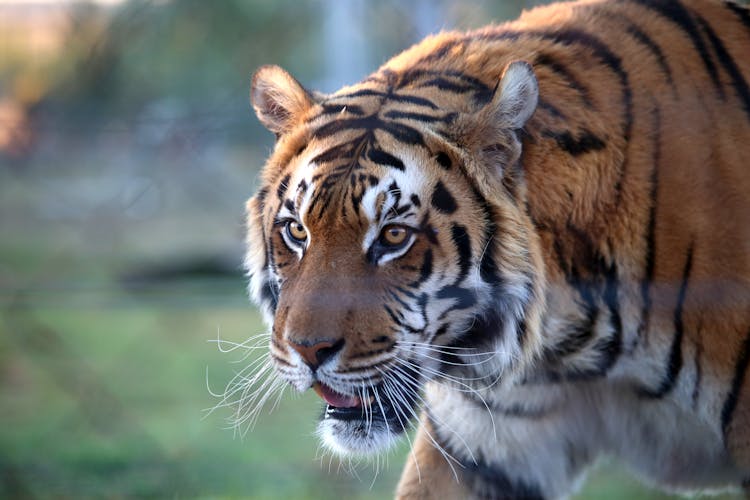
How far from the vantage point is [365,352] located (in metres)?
1.14

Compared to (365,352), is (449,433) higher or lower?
lower

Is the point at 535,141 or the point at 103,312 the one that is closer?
the point at 535,141

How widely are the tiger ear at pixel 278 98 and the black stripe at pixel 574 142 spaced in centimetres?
37

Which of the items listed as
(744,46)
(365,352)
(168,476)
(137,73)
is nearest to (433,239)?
(365,352)

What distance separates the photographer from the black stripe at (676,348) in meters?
1.18

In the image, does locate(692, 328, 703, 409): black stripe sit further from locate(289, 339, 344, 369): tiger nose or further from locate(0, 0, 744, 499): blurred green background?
locate(0, 0, 744, 499): blurred green background

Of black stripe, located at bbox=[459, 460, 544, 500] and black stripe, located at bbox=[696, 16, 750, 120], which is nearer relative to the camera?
black stripe, located at bbox=[696, 16, 750, 120]

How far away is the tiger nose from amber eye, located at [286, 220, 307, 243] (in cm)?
14

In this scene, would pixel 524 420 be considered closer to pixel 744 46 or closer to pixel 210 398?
pixel 744 46

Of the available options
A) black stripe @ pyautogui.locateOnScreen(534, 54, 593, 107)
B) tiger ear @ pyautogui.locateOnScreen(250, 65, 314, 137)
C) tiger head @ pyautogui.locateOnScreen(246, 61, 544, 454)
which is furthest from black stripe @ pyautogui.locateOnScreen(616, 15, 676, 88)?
tiger ear @ pyautogui.locateOnScreen(250, 65, 314, 137)

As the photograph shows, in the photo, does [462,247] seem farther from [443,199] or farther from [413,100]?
[413,100]

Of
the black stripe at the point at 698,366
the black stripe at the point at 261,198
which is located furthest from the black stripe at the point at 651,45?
the black stripe at the point at 261,198

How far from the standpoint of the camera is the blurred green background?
2.27 metres

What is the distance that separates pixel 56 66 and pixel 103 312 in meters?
1.27
